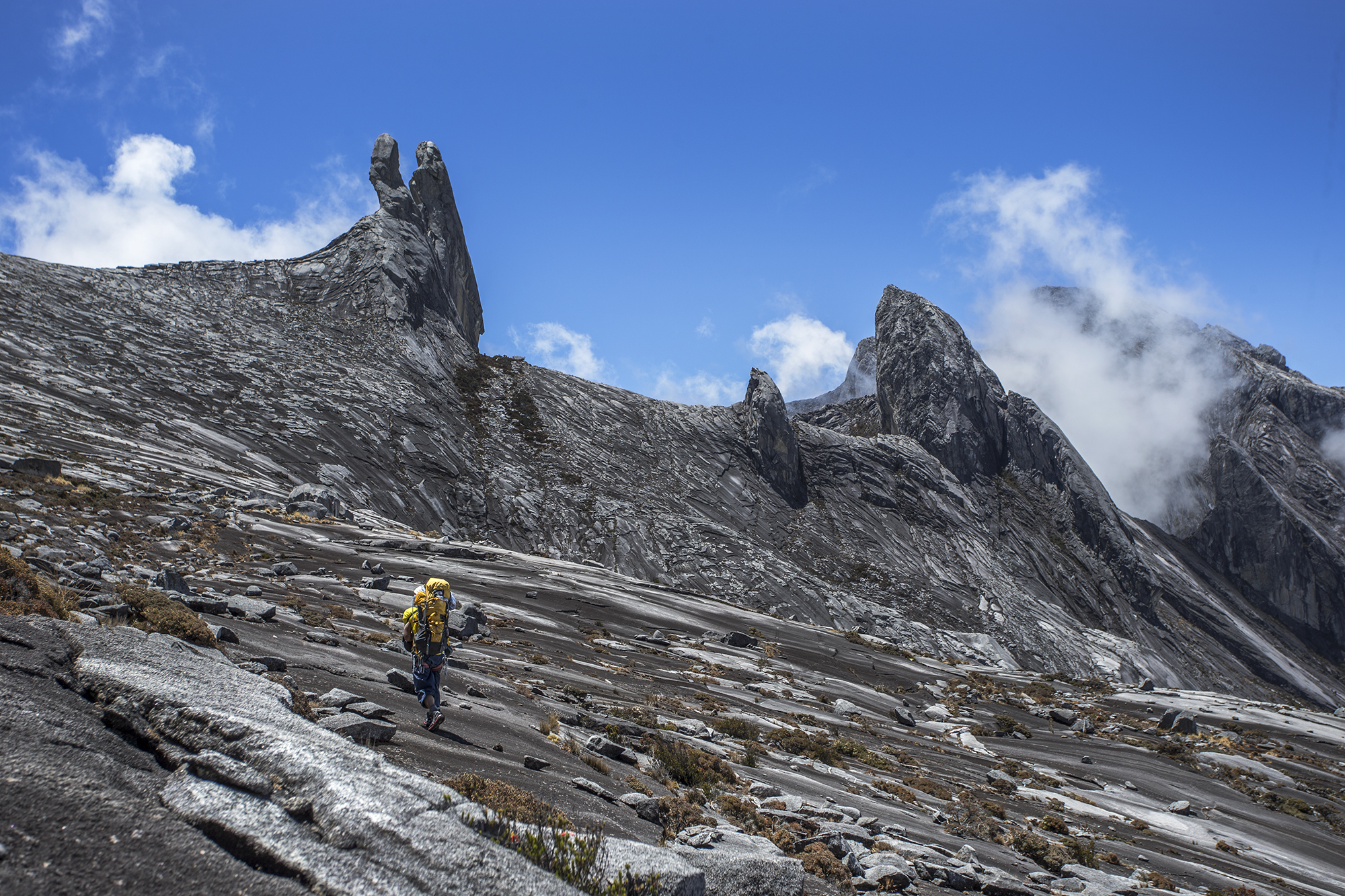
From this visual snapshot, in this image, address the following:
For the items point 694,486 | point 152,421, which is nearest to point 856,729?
point 152,421

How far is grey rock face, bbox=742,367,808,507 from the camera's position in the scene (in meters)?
92.6

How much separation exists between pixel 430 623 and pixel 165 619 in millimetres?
4368

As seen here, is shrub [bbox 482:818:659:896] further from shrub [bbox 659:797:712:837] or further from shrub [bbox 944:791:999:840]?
shrub [bbox 944:791:999:840]

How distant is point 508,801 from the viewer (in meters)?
8.01

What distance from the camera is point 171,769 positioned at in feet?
22.6

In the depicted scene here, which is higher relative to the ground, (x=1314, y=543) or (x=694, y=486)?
(x=1314, y=543)

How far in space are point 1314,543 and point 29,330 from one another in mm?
184487

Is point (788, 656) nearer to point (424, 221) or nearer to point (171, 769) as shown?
point (171, 769)

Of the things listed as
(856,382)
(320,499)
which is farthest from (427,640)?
(856,382)

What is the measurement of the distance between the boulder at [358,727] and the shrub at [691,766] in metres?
5.98

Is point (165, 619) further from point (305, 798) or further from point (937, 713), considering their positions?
point (937, 713)

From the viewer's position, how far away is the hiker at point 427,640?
12.9 meters

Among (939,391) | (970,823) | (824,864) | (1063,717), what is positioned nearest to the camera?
(824,864)

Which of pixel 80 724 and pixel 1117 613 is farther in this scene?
pixel 1117 613
